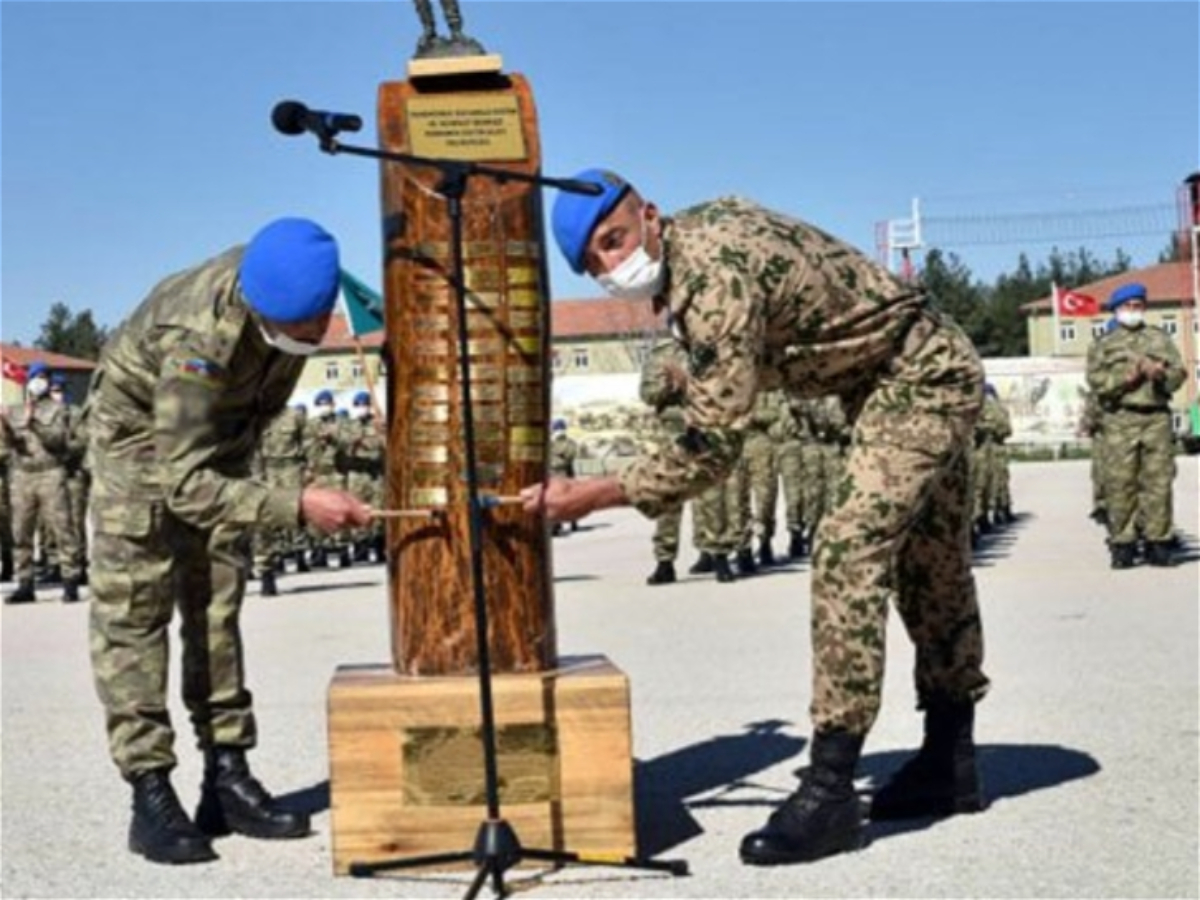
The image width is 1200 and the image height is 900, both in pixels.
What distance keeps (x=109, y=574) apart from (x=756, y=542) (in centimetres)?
1651

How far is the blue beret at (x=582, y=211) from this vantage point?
203 inches

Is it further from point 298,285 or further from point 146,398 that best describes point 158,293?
point 298,285

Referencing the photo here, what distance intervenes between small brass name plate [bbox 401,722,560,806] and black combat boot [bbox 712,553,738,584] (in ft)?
35.3

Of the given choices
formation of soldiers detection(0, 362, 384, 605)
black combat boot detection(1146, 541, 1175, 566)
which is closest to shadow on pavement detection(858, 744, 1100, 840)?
black combat boot detection(1146, 541, 1175, 566)

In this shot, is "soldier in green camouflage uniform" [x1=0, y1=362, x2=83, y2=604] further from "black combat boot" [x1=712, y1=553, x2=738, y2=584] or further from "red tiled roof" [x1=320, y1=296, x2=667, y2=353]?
"red tiled roof" [x1=320, y1=296, x2=667, y2=353]

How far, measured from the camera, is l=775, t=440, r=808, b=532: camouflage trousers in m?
19.2

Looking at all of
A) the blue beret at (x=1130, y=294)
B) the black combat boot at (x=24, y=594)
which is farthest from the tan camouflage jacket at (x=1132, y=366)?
the black combat boot at (x=24, y=594)

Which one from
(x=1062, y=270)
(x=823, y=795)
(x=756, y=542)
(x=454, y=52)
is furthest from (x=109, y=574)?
(x=1062, y=270)

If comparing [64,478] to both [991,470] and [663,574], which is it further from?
[991,470]

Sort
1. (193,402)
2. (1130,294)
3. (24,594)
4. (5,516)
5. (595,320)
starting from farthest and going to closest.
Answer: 1. (595,320)
2. (5,516)
3. (24,594)
4. (1130,294)
5. (193,402)

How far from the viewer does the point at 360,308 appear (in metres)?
6.26

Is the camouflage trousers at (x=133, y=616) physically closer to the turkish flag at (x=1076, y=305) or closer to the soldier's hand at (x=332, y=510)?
the soldier's hand at (x=332, y=510)

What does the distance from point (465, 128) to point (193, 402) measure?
112 centimetres

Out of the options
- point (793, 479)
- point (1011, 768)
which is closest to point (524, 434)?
point (1011, 768)
